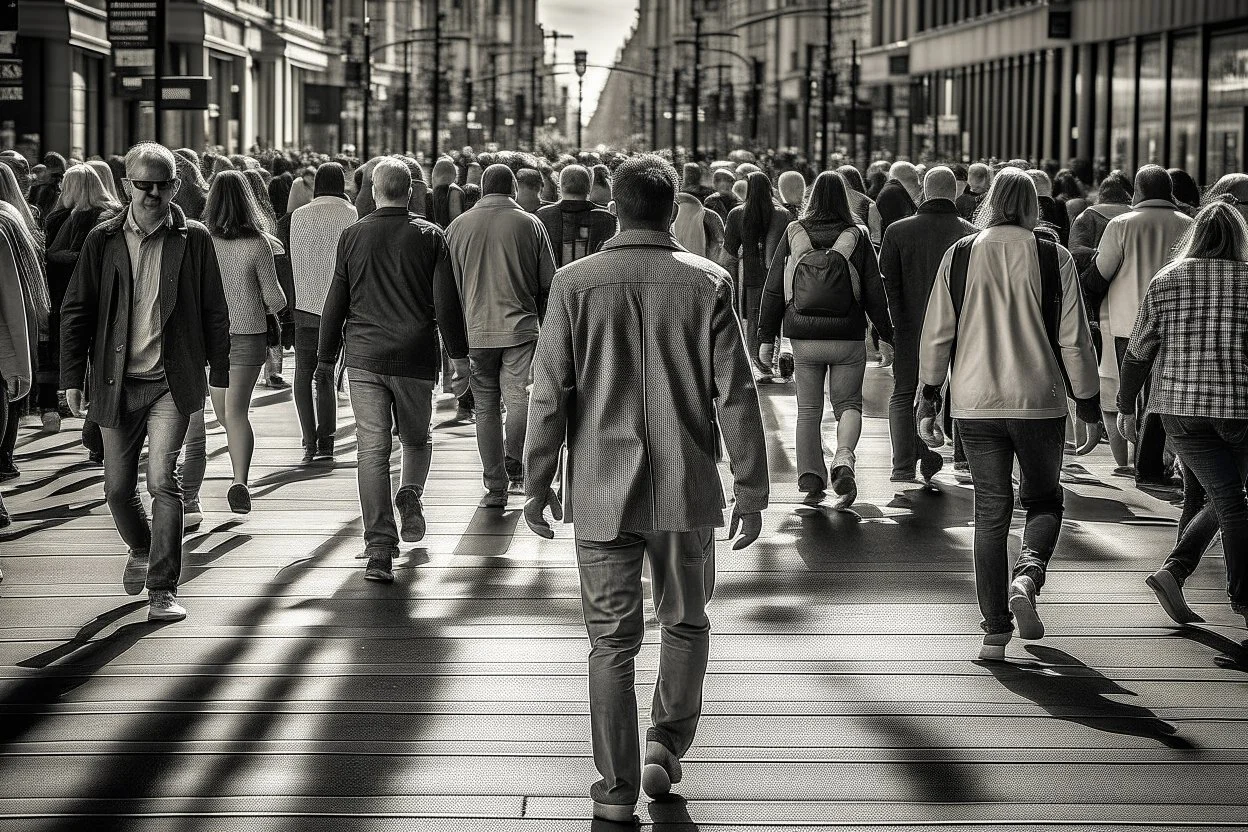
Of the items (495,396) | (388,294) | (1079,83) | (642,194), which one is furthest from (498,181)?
(1079,83)

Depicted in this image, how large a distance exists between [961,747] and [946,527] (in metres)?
4.31

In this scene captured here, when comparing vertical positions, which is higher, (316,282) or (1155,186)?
(1155,186)

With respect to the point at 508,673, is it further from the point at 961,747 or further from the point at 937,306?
the point at 937,306

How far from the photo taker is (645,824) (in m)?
5.60

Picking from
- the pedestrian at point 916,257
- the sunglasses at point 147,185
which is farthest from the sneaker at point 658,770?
the pedestrian at point 916,257

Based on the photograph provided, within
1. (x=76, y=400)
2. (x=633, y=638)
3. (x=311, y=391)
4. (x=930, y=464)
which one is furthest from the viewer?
(x=311, y=391)

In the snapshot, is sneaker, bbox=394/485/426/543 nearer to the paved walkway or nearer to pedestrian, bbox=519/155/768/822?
the paved walkway

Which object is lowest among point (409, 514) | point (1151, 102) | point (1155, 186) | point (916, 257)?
point (409, 514)

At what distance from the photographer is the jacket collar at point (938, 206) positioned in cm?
1152

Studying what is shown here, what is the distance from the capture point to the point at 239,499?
34.7 feet

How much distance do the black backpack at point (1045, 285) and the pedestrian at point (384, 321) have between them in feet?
9.11

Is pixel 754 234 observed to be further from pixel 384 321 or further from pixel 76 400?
pixel 76 400

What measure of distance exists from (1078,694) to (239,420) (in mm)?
5628

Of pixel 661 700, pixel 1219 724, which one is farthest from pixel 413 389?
pixel 1219 724
